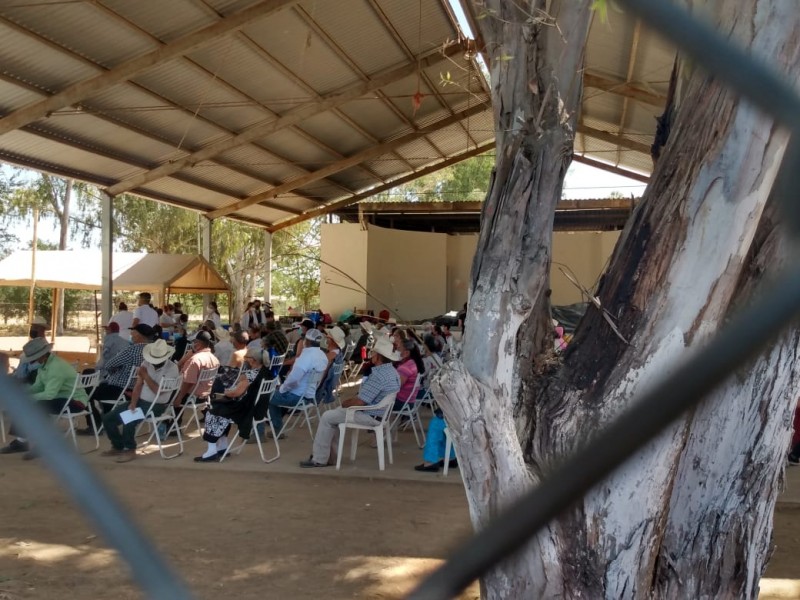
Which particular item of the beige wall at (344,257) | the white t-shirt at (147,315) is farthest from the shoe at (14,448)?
the beige wall at (344,257)

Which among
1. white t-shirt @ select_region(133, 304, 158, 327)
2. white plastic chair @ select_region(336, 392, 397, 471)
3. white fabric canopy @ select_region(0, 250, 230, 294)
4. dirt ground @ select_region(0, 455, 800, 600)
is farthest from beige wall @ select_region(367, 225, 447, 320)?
dirt ground @ select_region(0, 455, 800, 600)

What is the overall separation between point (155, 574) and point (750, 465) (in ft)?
7.60

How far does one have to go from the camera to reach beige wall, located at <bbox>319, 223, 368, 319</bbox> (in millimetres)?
19625

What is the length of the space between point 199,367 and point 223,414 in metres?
0.81

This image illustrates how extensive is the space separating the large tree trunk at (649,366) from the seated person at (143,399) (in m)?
4.47

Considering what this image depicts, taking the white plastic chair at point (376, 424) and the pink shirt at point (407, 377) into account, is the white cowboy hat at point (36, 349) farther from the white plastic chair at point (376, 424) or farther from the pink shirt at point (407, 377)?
the pink shirt at point (407, 377)

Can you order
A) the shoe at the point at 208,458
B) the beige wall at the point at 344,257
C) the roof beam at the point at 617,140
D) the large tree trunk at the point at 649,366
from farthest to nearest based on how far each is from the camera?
the beige wall at the point at 344,257 < the roof beam at the point at 617,140 < the shoe at the point at 208,458 < the large tree trunk at the point at 649,366

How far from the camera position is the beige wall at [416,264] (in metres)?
19.8

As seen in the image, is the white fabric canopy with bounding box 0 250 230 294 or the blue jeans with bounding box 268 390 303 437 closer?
the blue jeans with bounding box 268 390 303 437

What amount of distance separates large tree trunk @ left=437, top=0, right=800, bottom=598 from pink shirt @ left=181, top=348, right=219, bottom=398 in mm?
4792

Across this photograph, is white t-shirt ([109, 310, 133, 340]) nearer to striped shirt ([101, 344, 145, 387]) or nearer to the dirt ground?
striped shirt ([101, 344, 145, 387])

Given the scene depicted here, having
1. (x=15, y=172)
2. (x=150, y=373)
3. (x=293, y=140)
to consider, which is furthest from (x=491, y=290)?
(x=15, y=172)

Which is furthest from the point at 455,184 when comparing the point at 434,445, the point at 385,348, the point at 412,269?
the point at 434,445

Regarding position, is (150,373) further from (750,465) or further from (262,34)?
(262,34)
